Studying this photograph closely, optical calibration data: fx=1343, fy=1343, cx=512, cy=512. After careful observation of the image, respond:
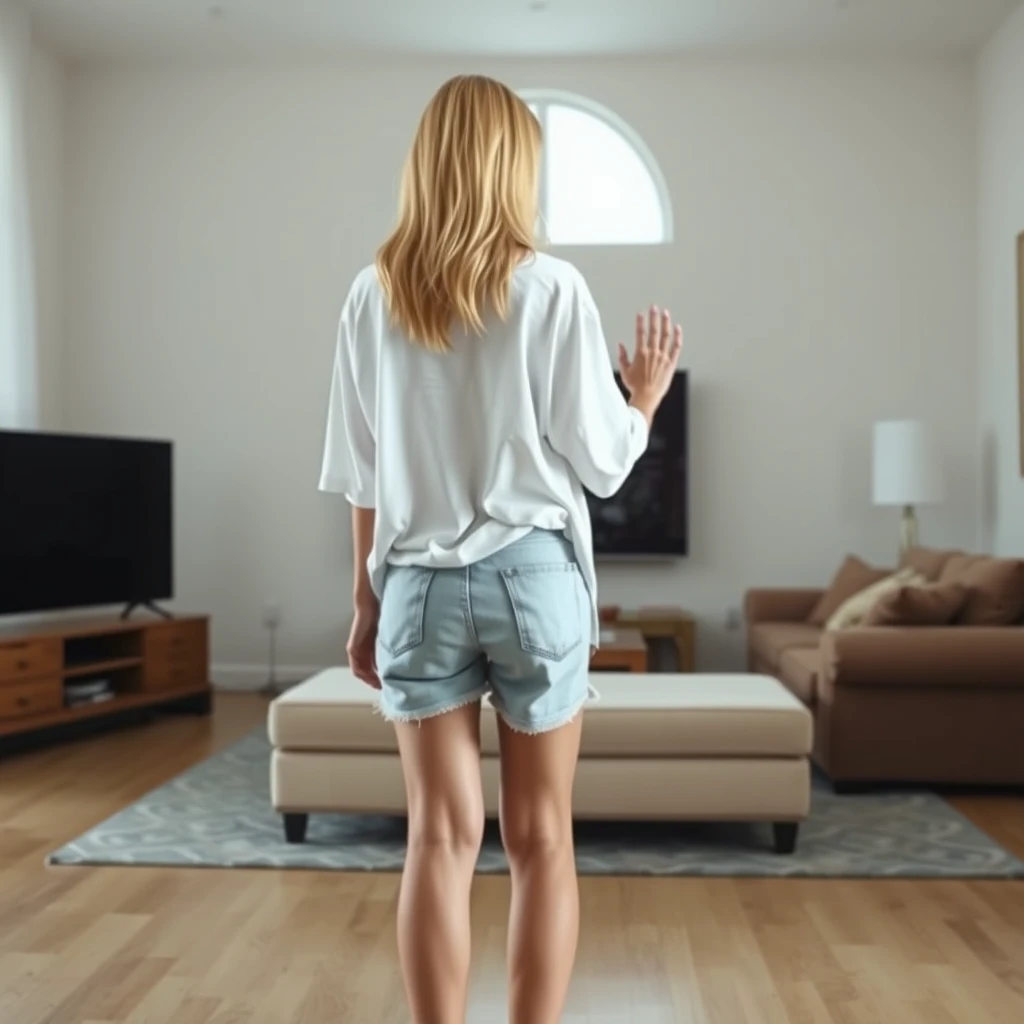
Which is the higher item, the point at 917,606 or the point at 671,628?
the point at 917,606

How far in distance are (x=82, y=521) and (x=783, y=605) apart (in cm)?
312

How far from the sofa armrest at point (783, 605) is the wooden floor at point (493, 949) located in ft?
8.72

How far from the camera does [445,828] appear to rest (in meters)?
1.52

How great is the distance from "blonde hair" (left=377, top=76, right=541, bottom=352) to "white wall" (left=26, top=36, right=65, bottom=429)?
552 centimetres

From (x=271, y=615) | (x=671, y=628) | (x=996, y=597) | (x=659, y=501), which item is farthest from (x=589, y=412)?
(x=271, y=615)

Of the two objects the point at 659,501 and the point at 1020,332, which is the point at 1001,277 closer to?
the point at 1020,332

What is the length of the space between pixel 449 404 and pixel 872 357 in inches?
220

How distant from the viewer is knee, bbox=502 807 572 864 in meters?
1.53

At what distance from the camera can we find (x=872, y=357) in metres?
6.70

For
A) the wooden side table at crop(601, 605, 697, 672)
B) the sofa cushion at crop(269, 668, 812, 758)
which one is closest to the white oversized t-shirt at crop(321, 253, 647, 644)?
the sofa cushion at crop(269, 668, 812, 758)

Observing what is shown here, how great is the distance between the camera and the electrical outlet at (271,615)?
685 centimetres

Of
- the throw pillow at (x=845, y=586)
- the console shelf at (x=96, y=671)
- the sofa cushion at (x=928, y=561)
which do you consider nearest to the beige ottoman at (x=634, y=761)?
the console shelf at (x=96, y=671)

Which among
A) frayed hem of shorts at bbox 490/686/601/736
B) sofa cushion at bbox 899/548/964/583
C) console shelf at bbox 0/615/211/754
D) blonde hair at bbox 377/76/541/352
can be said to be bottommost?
console shelf at bbox 0/615/211/754

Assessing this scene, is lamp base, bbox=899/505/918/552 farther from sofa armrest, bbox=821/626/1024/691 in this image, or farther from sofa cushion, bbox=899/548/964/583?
sofa armrest, bbox=821/626/1024/691
